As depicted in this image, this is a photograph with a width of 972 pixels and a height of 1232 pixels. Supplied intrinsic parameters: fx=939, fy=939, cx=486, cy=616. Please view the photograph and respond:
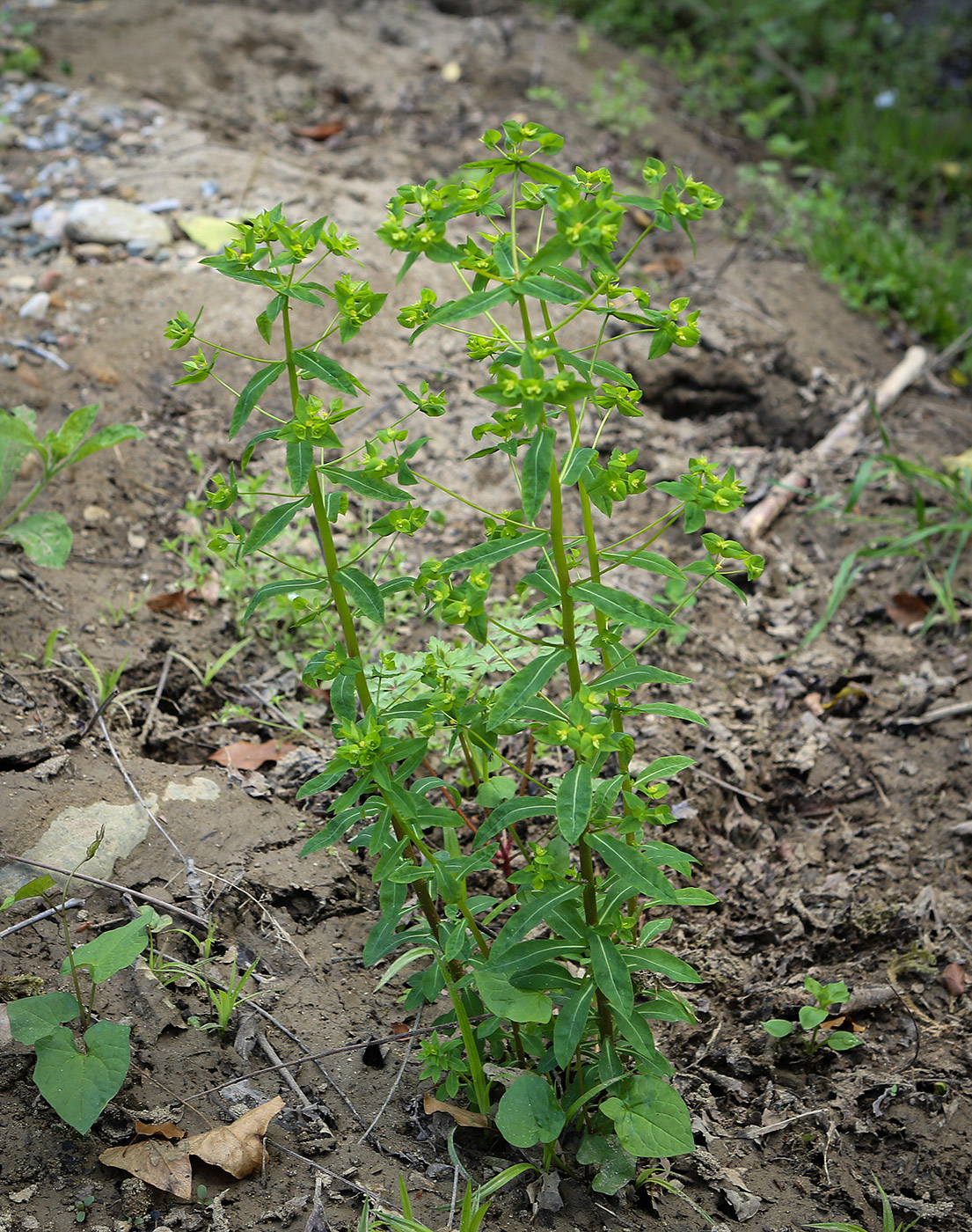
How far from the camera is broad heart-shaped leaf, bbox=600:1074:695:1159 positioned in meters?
1.83

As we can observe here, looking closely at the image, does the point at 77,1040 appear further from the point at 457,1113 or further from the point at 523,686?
the point at 523,686

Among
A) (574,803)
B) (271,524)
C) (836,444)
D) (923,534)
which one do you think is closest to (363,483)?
(271,524)

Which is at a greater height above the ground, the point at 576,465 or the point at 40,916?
the point at 576,465

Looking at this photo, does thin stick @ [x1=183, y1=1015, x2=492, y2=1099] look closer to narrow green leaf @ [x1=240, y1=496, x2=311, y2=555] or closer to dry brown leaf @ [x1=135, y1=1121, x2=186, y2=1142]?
dry brown leaf @ [x1=135, y1=1121, x2=186, y2=1142]

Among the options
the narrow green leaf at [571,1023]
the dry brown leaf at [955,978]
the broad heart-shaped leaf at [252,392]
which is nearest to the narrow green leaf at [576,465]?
the broad heart-shaped leaf at [252,392]

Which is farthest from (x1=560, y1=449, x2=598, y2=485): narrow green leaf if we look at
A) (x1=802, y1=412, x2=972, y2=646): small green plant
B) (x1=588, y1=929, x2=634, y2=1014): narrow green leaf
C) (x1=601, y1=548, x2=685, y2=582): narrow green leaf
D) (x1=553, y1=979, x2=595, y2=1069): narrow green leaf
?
(x1=802, y1=412, x2=972, y2=646): small green plant

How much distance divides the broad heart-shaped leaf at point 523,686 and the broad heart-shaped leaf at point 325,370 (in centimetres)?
61

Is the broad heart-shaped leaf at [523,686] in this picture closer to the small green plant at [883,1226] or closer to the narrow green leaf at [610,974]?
the narrow green leaf at [610,974]

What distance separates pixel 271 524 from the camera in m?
1.81

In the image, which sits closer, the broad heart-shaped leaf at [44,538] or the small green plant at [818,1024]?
the small green plant at [818,1024]

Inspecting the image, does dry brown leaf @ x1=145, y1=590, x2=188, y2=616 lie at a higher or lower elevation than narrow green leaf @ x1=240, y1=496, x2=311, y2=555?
lower

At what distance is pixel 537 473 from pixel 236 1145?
1.46m

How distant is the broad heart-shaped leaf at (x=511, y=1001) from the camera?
71.9 inches

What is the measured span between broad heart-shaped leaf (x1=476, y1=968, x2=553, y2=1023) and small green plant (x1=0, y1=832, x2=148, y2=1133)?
0.71m
